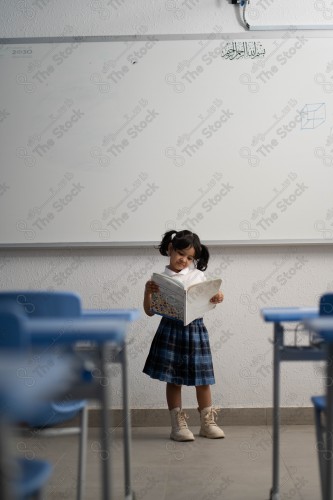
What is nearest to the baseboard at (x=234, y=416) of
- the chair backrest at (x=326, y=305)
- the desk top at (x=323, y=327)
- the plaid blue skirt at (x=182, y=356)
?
the plaid blue skirt at (x=182, y=356)

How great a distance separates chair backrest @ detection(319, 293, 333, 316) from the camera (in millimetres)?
1890

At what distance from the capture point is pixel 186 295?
286cm

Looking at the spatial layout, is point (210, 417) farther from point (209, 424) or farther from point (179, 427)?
point (179, 427)

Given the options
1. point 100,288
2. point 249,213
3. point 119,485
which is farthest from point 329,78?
point 119,485

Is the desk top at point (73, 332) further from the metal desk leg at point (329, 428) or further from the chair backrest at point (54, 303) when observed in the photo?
the metal desk leg at point (329, 428)

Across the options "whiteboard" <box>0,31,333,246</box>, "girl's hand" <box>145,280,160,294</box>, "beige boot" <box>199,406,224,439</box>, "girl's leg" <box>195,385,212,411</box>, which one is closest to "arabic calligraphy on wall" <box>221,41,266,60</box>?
"whiteboard" <box>0,31,333,246</box>

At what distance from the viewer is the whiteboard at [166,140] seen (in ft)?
12.1

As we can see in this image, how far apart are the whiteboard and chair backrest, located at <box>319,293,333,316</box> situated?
1.79m

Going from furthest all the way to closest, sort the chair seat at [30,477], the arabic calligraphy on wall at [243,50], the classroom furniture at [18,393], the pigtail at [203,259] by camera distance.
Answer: the arabic calligraphy on wall at [243,50], the pigtail at [203,259], the chair seat at [30,477], the classroom furniture at [18,393]

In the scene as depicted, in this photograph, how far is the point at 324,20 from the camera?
367 centimetres

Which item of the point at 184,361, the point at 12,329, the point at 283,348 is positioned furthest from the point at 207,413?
the point at 12,329

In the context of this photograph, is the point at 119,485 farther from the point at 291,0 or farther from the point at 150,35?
the point at 291,0

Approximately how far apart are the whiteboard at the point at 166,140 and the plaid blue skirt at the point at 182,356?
22.5 inches

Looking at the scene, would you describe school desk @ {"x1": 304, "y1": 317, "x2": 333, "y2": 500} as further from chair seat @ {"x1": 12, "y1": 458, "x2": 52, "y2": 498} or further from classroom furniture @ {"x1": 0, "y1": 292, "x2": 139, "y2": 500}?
chair seat @ {"x1": 12, "y1": 458, "x2": 52, "y2": 498}
